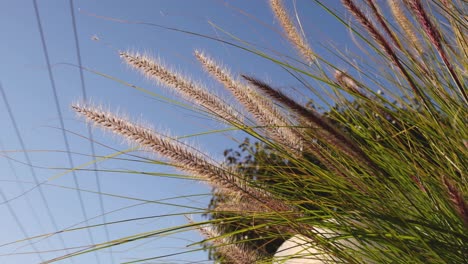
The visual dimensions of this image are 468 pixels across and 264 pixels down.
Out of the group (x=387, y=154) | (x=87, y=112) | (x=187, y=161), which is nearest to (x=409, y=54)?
(x=387, y=154)

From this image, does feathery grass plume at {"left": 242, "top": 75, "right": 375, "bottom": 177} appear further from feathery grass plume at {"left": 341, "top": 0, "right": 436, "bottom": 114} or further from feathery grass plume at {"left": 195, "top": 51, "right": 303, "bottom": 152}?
feathery grass plume at {"left": 195, "top": 51, "right": 303, "bottom": 152}

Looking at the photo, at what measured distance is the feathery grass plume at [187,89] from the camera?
1.67 m

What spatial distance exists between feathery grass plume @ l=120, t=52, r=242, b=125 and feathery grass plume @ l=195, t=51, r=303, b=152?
6 cm

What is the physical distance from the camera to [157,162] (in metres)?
1.64

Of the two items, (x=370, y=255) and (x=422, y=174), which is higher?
(x=422, y=174)

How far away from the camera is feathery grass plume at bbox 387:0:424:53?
1887 mm

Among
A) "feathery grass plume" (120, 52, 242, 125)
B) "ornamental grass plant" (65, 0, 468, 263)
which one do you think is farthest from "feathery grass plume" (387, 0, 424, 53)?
"feathery grass plume" (120, 52, 242, 125)

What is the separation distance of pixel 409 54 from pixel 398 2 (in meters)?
0.36

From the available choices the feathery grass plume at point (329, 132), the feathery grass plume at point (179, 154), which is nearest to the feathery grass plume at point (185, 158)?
the feathery grass plume at point (179, 154)

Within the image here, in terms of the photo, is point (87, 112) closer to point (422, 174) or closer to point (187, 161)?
point (187, 161)

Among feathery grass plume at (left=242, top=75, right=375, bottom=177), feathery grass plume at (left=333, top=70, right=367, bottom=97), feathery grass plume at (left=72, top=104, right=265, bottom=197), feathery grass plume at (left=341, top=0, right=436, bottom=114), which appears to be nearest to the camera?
feathery grass plume at (left=242, top=75, right=375, bottom=177)

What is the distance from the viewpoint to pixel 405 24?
194 cm

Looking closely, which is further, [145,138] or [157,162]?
[157,162]

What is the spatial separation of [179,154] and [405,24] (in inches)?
39.4
